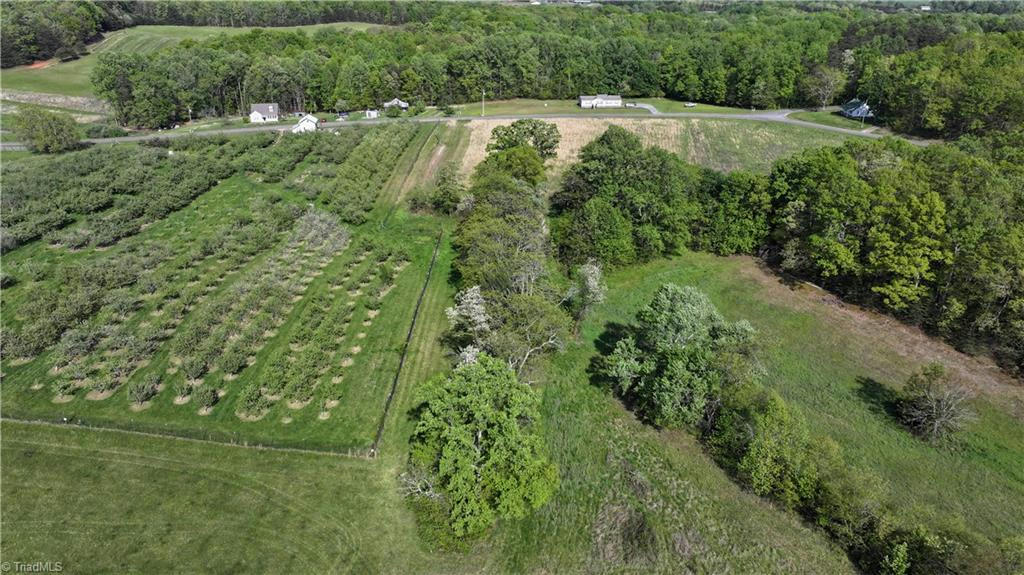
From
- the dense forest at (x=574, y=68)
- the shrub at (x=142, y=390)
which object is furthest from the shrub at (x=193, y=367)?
the dense forest at (x=574, y=68)

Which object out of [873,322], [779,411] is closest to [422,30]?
[873,322]

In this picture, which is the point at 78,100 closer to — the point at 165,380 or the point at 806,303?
the point at 165,380

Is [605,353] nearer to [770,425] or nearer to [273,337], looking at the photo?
[770,425]

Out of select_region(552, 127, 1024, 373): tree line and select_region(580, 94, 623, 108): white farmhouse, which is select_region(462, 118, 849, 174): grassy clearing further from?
select_region(552, 127, 1024, 373): tree line

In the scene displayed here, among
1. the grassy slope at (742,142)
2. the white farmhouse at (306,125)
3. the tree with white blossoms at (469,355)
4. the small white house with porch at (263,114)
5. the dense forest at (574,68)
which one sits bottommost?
the tree with white blossoms at (469,355)

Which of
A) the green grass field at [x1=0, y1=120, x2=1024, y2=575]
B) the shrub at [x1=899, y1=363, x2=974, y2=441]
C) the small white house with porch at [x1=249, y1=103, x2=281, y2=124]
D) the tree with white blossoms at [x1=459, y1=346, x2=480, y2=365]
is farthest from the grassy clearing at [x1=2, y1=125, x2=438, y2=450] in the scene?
the small white house with porch at [x1=249, y1=103, x2=281, y2=124]

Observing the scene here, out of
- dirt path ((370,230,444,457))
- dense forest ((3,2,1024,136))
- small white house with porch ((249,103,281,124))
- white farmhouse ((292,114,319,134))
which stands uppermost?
dense forest ((3,2,1024,136))

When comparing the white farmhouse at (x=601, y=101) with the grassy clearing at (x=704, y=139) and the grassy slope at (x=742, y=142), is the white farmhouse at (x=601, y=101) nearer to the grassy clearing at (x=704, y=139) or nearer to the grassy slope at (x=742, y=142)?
the grassy clearing at (x=704, y=139)
